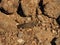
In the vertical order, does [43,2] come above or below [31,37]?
above

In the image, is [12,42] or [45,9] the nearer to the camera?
[12,42]

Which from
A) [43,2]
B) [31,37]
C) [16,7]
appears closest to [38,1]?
[43,2]

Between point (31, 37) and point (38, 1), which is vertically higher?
point (38, 1)

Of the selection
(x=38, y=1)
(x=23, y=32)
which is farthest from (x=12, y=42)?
(x=38, y=1)

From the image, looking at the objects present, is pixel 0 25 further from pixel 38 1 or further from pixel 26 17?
pixel 38 1

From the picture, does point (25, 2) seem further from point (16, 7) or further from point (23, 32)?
point (23, 32)

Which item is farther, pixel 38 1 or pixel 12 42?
pixel 38 1
